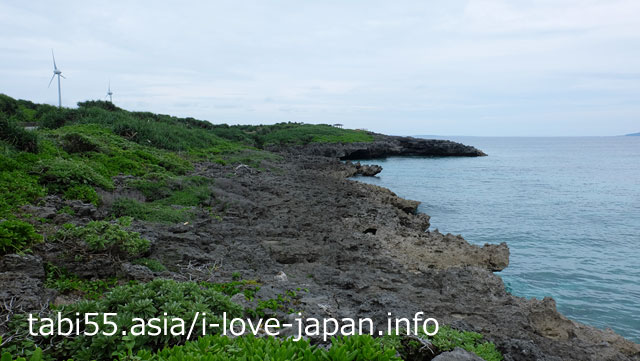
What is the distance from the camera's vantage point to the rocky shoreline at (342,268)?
7305mm

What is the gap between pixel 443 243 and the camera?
14.9 meters

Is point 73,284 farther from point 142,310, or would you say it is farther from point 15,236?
point 142,310

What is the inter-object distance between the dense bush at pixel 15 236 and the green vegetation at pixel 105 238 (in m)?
0.47

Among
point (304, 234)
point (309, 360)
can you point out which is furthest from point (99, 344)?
point (304, 234)

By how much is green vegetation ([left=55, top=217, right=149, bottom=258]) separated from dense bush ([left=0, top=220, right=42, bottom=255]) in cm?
47

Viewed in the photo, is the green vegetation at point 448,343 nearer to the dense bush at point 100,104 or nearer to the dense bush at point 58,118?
the dense bush at point 58,118

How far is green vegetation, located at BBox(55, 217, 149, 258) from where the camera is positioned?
26.6 ft

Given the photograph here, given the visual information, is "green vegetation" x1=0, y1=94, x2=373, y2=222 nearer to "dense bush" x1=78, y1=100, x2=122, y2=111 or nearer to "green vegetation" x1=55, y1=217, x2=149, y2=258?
"green vegetation" x1=55, y1=217, x2=149, y2=258

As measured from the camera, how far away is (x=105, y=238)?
8.27 m

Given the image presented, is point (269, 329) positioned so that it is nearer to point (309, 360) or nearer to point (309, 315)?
point (309, 315)

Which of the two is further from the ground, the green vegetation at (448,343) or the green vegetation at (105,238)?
the green vegetation at (105,238)

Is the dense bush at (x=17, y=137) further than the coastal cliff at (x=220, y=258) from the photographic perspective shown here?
Yes

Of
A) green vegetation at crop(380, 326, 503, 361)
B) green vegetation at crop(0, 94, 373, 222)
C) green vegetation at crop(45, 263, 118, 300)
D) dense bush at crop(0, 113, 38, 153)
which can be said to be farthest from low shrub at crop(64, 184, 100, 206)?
green vegetation at crop(380, 326, 503, 361)

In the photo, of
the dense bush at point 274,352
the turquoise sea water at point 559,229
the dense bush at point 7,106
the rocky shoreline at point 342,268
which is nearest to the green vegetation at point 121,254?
the dense bush at point 274,352
